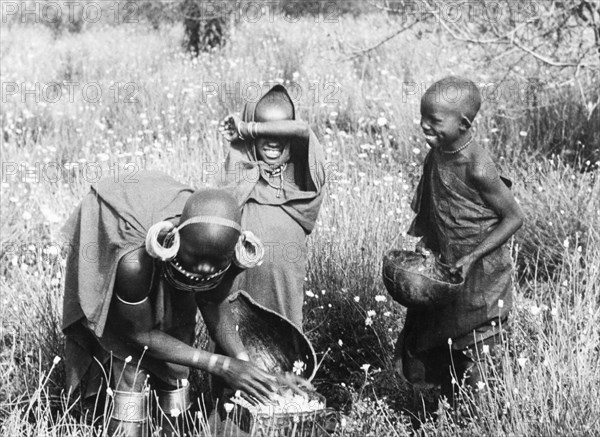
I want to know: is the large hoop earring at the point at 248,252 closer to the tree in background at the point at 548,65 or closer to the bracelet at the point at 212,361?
the bracelet at the point at 212,361

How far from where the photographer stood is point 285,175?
3.62 metres

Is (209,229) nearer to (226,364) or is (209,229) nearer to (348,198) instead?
(226,364)

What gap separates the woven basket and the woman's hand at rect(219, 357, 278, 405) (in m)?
0.59

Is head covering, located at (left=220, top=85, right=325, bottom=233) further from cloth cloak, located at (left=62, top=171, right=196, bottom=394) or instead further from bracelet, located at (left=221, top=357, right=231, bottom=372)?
bracelet, located at (left=221, top=357, right=231, bottom=372)

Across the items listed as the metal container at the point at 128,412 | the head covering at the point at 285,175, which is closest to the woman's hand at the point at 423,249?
the head covering at the point at 285,175

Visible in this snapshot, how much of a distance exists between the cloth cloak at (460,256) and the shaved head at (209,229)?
92 centimetres

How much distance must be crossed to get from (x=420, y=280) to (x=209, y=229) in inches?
34.7

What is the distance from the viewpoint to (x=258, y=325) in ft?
11.0

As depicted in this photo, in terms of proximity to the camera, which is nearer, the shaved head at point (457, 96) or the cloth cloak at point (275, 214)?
the shaved head at point (457, 96)

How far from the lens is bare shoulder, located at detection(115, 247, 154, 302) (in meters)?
2.87

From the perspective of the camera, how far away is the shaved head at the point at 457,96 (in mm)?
3125

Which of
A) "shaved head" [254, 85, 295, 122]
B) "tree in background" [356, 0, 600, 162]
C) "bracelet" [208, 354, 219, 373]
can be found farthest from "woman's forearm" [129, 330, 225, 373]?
"tree in background" [356, 0, 600, 162]

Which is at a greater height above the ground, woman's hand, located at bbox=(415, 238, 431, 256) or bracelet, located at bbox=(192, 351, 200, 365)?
woman's hand, located at bbox=(415, 238, 431, 256)

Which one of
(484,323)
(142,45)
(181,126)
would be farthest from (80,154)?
(142,45)
